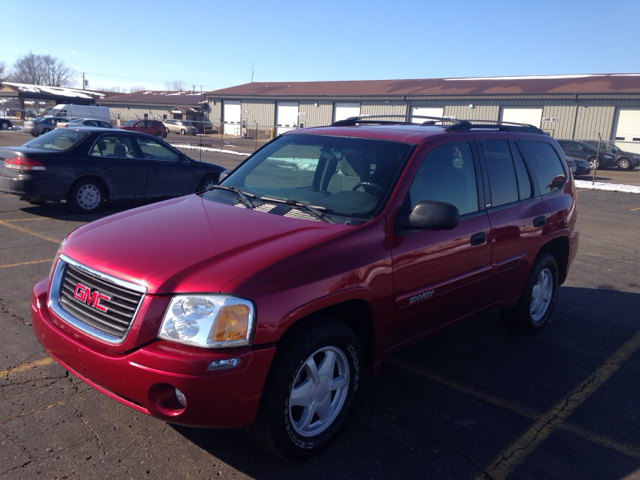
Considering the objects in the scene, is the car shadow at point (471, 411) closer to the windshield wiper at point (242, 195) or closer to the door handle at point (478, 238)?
the door handle at point (478, 238)

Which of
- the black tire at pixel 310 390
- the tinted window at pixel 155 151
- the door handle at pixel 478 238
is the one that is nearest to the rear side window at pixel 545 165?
the door handle at pixel 478 238

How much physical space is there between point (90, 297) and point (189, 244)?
0.59 meters

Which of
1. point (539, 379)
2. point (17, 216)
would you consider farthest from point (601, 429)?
point (17, 216)

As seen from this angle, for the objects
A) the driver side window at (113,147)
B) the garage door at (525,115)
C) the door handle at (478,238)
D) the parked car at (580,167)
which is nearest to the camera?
the door handle at (478,238)

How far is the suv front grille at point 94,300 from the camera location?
2650 mm

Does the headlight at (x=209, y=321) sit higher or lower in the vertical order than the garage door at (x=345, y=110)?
lower

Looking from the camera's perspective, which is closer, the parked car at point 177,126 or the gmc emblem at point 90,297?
the gmc emblem at point 90,297

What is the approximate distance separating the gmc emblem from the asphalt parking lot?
2.74 ft

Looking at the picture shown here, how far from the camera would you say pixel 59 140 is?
9664 millimetres

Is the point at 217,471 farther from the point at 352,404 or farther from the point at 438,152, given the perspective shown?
the point at 438,152

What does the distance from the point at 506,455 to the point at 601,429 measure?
2.72 feet

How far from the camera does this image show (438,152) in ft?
12.6

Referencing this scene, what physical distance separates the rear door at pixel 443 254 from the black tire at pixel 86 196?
→ 7.71 meters

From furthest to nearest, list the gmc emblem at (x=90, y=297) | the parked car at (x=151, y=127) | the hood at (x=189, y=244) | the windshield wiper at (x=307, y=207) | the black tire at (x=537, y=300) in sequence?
the parked car at (x=151, y=127), the black tire at (x=537, y=300), the windshield wiper at (x=307, y=207), the gmc emblem at (x=90, y=297), the hood at (x=189, y=244)
